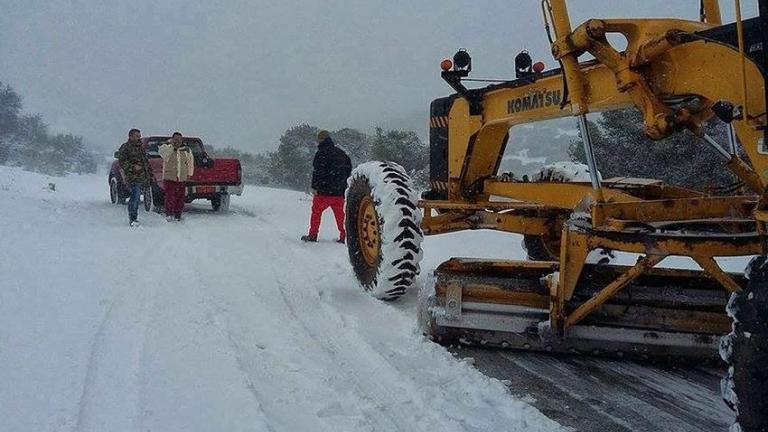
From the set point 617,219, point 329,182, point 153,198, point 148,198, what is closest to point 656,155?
point 329,182

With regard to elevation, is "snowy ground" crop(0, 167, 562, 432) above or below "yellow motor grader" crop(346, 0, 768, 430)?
below

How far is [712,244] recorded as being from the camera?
2.69 meters

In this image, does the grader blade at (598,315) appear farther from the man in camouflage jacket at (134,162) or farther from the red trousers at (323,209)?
the man in camouflage jacket at (134,162)

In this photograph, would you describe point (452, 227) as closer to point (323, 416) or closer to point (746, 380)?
point (323, 416)

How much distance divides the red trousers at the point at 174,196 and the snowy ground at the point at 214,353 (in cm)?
469

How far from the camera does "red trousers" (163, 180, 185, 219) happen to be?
36.9 feet

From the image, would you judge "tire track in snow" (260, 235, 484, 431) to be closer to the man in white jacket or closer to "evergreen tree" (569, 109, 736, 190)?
"evergreen tree" (569, 109, 736, 190)

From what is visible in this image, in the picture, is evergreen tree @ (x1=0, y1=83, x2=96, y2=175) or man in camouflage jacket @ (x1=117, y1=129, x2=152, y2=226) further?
evergreen tree @ (x1=0, y1=83, x2=96, y2=175)

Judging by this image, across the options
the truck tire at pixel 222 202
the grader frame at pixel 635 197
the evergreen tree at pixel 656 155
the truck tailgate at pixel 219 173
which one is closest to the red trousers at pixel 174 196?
the truck tailgate at pixel 219 173

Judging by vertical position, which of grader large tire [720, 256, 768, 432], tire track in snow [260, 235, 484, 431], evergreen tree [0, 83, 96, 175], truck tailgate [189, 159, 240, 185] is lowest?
tire track in snow [260, 235, 484, 431]

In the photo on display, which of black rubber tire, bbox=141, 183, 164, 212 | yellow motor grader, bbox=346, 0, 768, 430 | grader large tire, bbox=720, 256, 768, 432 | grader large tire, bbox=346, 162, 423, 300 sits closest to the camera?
grader large tire, bbox=720, 256, 768, 432

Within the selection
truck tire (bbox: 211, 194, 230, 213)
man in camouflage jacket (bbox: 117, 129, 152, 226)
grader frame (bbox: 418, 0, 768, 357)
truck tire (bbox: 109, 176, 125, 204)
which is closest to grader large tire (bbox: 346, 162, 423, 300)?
grader frame (bbox: 418, 0, 768, 357)

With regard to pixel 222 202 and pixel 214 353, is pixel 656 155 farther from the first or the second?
→ pixel 214 353

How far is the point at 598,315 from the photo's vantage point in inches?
142
